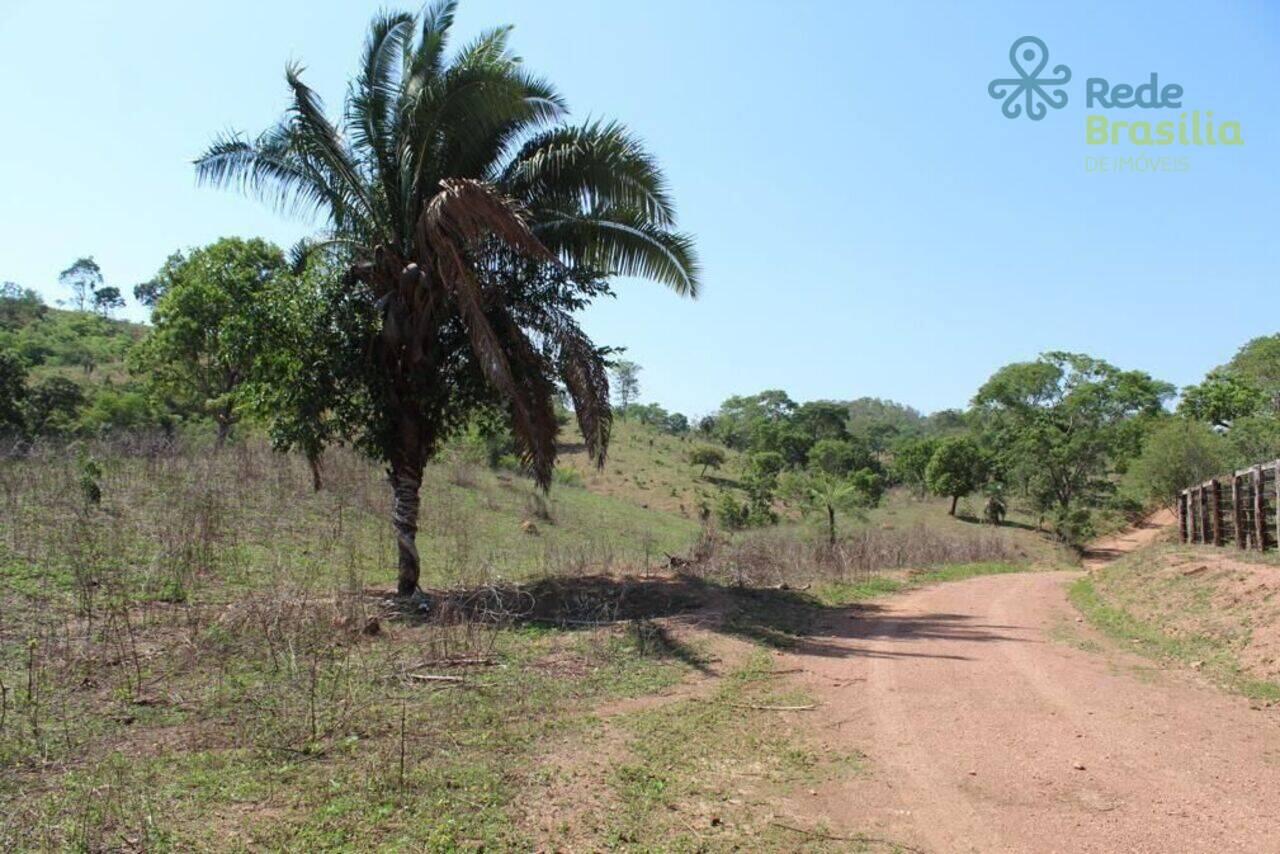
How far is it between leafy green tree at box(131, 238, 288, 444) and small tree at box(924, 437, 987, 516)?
39.5 meters

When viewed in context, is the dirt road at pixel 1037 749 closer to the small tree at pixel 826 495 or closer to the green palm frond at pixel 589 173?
the green palm frond at pixel 589 173

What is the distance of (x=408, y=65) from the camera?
11.7 m

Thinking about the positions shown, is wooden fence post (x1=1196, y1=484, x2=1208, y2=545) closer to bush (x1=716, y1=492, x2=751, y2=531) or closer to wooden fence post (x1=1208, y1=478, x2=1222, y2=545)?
wooden fence post (x1=1208, y1=478, x2=1222, y2=545)

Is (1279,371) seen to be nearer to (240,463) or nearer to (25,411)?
(240,463)

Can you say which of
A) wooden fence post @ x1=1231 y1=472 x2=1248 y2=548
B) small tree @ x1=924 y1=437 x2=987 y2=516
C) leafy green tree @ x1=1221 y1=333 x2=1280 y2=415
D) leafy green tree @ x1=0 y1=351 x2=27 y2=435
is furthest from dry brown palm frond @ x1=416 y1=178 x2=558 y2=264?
leafy green tree @ x1=1221 y1=333 x2=1280 y2=415

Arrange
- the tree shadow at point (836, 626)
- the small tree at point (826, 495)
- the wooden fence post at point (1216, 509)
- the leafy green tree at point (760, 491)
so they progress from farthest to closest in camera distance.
Answer: the leafy green tree at point (760, 491), the small tree at point (826, 495), the wooden fence post at point (1216, 509), the tree shadow at point (836, 626)

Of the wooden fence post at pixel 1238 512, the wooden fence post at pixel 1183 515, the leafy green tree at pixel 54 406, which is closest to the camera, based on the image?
the wooden fence post at pixel 1238 512

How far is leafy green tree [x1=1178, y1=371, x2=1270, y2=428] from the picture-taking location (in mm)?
48344

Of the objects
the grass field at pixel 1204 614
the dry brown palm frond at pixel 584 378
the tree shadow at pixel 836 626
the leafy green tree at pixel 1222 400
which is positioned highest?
the leafy green tree at pixel 1222 400

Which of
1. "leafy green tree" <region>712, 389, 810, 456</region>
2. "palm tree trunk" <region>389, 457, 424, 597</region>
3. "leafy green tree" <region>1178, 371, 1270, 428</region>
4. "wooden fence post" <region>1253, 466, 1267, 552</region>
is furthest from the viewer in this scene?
"leafy green tree" <region>712, 389, 810, 456</region>

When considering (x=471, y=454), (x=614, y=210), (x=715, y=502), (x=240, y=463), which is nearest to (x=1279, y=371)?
(x=715, y=502)

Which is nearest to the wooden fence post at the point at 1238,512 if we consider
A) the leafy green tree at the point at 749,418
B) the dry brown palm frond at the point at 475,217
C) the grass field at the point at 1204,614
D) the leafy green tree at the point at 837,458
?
the grass field at the point at 1204,614

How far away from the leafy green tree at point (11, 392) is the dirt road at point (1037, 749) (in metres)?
21.7

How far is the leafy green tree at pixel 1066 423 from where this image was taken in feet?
152
